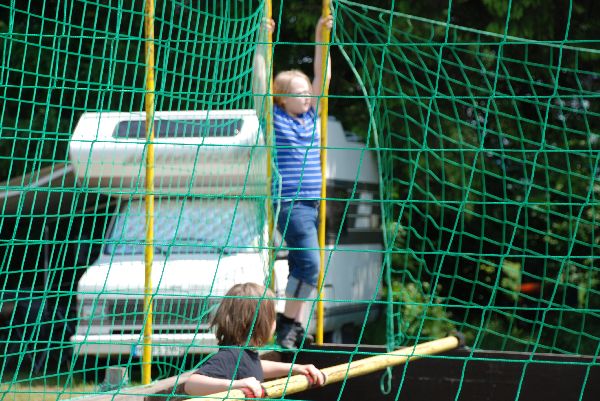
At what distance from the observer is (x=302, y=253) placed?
512cm

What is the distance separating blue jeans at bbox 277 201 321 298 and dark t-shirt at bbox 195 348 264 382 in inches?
43.1

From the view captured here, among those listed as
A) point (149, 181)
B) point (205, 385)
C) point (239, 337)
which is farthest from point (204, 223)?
point (205, 385)

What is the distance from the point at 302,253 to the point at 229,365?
51.2 inches

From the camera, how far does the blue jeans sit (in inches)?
200

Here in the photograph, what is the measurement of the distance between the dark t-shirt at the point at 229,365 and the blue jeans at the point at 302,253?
109 cm

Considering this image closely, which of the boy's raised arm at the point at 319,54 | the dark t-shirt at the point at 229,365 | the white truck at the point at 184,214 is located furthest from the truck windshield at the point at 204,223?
the dark t-shirt at the point at 229,365

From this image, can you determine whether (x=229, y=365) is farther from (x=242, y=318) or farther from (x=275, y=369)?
(x=275, y=369)

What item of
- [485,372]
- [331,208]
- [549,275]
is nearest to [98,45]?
[331,208]

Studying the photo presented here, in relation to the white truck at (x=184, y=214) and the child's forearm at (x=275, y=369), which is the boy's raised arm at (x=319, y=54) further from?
the child's forearm at (x=275, y=369)

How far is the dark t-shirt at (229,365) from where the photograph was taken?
3879 mm

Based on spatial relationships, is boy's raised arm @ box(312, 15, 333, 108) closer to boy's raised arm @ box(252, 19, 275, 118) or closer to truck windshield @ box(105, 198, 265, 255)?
boy's raised arm @ box(252, 19, 275, 118)

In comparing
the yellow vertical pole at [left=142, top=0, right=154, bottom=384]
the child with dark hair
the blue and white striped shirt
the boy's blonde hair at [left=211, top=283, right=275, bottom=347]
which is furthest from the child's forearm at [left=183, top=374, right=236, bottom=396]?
the blue and white striped shirt

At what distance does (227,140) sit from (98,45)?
13.2 ft

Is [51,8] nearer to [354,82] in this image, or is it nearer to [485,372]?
[354,82]
